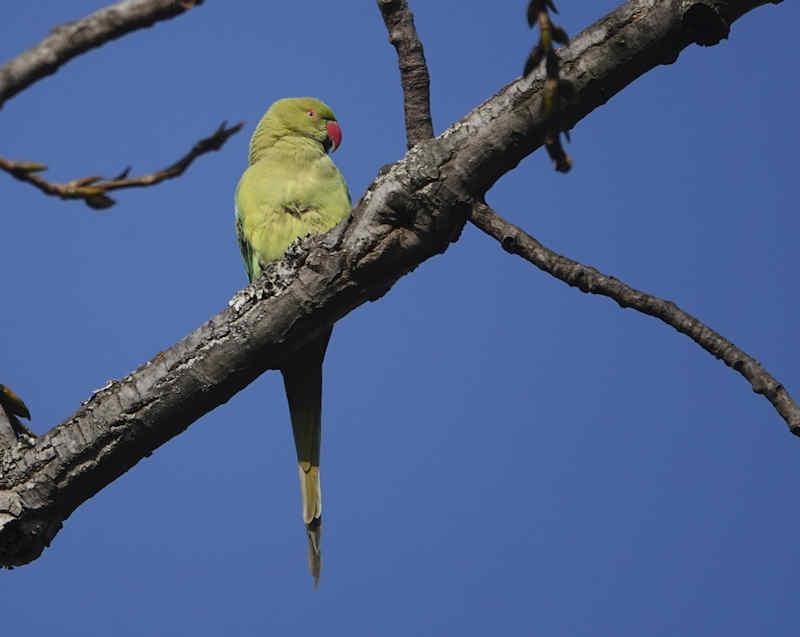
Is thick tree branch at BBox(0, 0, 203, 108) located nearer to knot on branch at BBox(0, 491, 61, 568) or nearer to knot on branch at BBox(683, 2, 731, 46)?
knot on branch at BBox(683, 2, 731, 46)

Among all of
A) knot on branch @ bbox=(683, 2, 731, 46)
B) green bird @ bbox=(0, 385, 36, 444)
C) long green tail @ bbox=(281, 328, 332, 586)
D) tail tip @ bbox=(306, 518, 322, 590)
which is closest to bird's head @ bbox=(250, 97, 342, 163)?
long green tail @ bbox=(281, 328, 332, 586)

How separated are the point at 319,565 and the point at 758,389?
2893mm

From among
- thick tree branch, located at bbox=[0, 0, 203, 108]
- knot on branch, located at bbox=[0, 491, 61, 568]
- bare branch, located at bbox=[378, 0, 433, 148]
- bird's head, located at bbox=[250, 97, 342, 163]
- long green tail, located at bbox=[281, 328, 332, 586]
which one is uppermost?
bird's head, located at bbox=[250, 97, 342, 163]

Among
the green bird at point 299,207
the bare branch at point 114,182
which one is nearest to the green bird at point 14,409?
the green bird at point 299,207

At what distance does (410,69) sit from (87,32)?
2.04 metres

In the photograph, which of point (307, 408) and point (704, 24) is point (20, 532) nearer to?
point (307, 408)

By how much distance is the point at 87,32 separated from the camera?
1.60 meters

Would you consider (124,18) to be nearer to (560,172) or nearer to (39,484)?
(560,172)

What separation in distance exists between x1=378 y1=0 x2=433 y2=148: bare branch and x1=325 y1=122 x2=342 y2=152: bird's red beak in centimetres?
431

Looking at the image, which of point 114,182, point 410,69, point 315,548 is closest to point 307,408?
point 315,548

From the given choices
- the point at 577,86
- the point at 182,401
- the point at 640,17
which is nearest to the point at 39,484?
the point at 182,401

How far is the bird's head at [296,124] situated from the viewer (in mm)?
7320

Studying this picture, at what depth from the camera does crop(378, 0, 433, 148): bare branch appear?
345cm

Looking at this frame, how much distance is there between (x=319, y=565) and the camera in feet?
16.4
